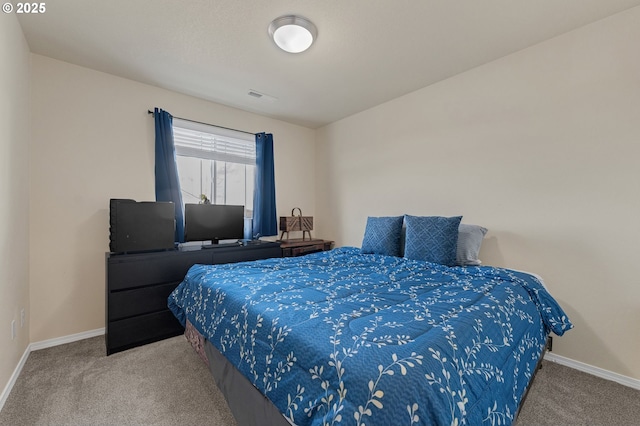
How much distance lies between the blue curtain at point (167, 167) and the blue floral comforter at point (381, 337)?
4.11 ft

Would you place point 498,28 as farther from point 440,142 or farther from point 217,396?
point 217,396

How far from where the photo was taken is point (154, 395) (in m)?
1.73

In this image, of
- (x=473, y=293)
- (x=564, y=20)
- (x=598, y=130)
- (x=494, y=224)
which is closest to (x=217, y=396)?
(x=473, y=293)

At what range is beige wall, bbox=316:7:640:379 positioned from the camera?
1.89 m

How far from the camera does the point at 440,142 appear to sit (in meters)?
2.87

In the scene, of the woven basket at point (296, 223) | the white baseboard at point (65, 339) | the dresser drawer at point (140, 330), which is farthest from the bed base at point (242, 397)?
the woven basket at point (296, 223)

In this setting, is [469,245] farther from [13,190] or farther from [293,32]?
[13,190]

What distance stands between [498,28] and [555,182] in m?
1.27

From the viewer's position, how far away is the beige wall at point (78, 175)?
A: 7.85 ft

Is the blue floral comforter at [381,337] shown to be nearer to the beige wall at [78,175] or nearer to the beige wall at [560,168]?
the beige wall at [560,168]

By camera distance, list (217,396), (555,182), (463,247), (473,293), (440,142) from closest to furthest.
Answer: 1. (473,293)
2. (217,396)
3. (555,182)
4. (463,247)
5. (440,142)

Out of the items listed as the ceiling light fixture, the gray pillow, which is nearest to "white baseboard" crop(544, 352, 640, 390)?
the gray pillow

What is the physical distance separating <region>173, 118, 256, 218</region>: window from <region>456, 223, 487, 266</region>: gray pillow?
257cm

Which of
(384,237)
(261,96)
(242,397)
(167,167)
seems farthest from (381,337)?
(261,96)
